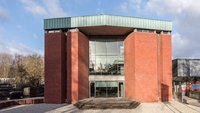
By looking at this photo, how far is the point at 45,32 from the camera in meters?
35.6

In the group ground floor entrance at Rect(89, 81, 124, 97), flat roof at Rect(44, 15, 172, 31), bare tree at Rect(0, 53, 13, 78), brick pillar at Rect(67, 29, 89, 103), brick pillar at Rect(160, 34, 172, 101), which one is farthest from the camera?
bare tree at Rect(0, 53, 13, 78)

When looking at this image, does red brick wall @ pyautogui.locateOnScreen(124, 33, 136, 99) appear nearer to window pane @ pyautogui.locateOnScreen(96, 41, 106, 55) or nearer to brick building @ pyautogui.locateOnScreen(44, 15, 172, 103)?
brick building @ pyautogui.locateOnScreen(44, 15, 172, 103)

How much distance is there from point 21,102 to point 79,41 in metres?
9.25

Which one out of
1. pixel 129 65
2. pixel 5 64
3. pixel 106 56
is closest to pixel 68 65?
pixel 106 56

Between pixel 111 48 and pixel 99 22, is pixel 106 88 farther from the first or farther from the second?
pixel 99 22

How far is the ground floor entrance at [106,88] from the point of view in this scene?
38.4 m

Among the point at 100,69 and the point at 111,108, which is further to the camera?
the point at 100,69

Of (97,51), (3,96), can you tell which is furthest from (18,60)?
(97,51)

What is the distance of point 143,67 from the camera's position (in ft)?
116

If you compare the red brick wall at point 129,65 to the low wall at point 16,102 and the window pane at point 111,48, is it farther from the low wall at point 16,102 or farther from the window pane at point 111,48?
the low wall at point 16,102

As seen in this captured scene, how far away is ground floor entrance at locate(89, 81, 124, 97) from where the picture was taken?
1513 inches

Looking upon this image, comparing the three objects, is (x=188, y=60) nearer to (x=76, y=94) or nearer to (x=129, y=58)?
(x=129, y=58)

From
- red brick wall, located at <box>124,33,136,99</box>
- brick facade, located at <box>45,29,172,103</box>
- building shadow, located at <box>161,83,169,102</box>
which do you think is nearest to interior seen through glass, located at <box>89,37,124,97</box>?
red brick wall, located at <box>124,33,136,99</box>

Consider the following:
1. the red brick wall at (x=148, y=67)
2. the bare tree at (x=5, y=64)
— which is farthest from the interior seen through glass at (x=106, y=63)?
the bare tree at (x=5, y=64)
